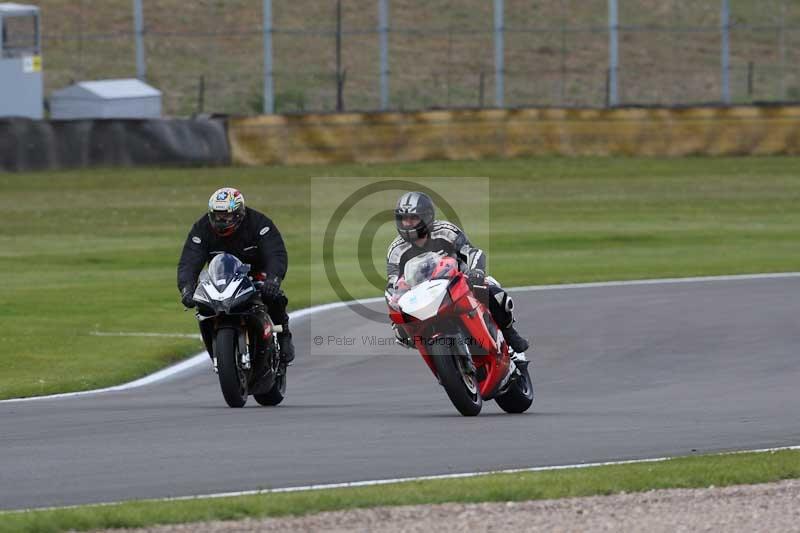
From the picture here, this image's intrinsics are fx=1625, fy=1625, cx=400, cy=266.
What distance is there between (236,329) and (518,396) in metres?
2.07

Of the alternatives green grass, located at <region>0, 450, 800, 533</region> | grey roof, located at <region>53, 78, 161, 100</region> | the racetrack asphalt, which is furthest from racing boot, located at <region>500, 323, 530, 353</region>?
grey roof, located at <region>53, 78, 161, 100</region>

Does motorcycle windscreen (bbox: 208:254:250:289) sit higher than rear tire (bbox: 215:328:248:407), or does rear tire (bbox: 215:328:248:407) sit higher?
motorcycle windscreen (bbox: 208:254:250:289)

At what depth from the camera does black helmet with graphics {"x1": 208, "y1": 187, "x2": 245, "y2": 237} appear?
11.8m

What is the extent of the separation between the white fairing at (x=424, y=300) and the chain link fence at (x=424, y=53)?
129 ft

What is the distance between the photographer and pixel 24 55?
1556 inches

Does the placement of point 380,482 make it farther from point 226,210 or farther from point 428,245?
point 226,210

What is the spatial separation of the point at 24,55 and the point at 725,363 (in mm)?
28312

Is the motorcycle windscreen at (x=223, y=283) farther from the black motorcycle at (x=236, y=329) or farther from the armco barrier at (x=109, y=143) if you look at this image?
the armco barrier at (x=109, y=143)

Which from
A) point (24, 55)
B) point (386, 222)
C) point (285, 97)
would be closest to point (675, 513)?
point (386, 222)

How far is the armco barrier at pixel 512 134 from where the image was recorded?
3484 cm

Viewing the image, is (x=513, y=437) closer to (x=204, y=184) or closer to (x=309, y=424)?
(x=309, y=424)

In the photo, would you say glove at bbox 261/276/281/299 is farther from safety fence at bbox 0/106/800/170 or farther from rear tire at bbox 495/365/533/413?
safety fence at bbox 0/106/800/170

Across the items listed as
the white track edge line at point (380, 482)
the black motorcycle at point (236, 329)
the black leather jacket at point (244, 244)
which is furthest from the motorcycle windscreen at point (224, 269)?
the white track edge line at point (380, 482)

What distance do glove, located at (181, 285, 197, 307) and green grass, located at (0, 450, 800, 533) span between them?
3778 millimetres
